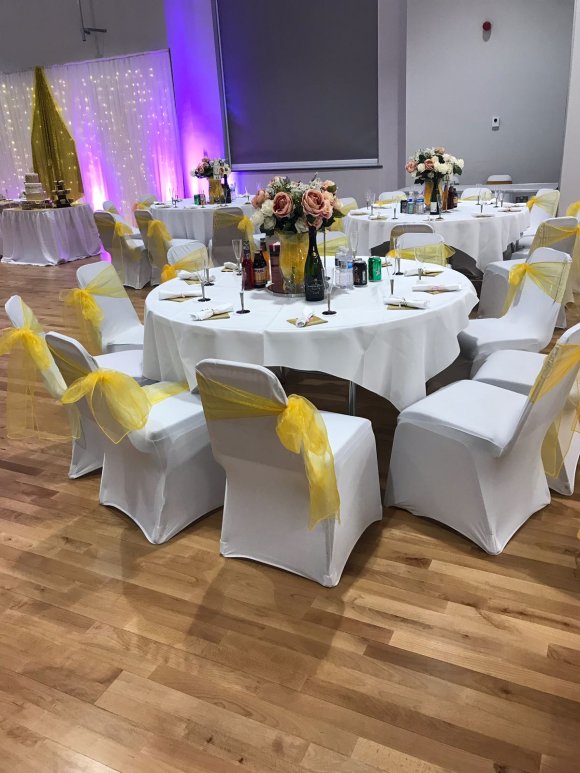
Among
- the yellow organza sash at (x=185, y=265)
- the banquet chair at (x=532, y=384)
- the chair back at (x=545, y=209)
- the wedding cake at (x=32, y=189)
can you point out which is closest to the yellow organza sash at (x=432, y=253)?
the banquet chair at (x=532, y=384)

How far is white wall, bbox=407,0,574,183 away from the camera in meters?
7.04

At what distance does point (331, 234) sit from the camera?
15.0ft

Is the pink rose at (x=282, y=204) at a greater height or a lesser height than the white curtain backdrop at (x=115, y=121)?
lesser

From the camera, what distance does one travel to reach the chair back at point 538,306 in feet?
10.2

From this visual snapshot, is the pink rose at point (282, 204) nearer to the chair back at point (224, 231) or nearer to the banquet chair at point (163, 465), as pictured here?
the banquet chair at point (163, 465)

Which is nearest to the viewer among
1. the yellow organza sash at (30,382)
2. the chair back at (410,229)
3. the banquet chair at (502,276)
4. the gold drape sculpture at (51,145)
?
the yellow organza sash at (30,382)

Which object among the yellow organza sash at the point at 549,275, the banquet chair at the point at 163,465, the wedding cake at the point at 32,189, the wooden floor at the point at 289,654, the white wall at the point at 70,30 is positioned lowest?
the wooden floor at the point at 289,654

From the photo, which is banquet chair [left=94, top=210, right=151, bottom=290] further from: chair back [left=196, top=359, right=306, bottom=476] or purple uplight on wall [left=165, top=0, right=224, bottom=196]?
chair back [left=196, top=359, right=306, bottom=476]

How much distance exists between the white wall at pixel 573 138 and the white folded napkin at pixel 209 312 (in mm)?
5492

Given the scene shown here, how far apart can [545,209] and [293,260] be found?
401cm

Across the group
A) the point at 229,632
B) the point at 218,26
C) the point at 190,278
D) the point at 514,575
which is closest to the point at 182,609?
the point at 229,632

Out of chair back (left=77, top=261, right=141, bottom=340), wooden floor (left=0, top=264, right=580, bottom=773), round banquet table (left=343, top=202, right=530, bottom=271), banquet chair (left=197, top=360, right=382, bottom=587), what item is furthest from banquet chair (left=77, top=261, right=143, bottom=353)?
round banquet table (left=343, top=202, right=530, bottom=271)

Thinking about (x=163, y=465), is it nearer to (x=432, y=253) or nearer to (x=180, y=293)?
(x=180, y=293)

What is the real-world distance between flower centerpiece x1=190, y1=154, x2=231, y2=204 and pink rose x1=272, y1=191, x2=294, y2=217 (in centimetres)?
448
